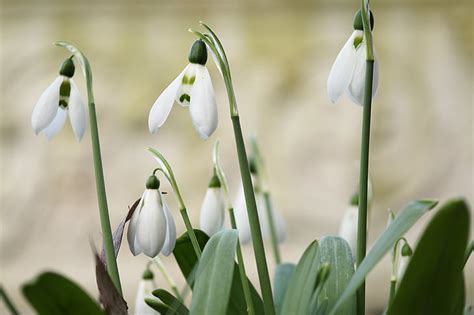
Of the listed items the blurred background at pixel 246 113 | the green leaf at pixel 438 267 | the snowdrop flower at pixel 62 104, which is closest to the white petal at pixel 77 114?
the snowdrop flower at pixel 62 104

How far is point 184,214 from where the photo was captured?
547 millimetres

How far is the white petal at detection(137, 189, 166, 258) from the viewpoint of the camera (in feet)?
1.69

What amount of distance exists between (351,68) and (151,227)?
0.47ft

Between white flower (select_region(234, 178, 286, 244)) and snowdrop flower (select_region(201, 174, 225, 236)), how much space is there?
0.12m

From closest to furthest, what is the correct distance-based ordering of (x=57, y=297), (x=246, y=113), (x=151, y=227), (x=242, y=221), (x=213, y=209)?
1. (x=57, y=297)
2. (x=151, y=227)
3. (x=213, y=209)
4. (x=242, y=221)
5. (x=246, y=113)

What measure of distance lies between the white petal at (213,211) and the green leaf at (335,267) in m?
0.10

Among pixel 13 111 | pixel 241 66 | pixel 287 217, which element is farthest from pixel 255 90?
pixel 13 111

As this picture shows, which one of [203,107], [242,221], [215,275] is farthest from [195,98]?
[242,221]

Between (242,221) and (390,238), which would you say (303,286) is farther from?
(242,221)

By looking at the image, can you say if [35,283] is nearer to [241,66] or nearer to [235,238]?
[235,238]

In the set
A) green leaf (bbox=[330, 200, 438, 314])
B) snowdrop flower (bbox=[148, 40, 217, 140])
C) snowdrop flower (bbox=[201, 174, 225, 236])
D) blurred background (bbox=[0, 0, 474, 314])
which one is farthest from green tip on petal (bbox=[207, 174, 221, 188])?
blurred background (bbox=[0, 0, 474, 314])

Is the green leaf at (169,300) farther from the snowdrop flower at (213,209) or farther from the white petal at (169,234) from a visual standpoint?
the snowdrop flower at (213,209)

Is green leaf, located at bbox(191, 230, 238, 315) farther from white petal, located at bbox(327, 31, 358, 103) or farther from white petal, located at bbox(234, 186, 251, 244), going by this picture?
white petal, located at bbox(234, 186, 251, 244)

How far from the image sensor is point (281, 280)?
65cm
